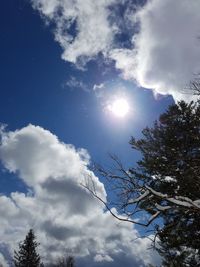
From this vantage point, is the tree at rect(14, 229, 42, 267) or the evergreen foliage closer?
the evergreen foliage

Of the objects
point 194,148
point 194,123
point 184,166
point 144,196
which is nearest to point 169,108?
point 194,123

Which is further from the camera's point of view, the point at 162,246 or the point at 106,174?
the point at 162,246

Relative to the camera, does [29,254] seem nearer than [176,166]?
No

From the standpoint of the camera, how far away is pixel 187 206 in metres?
6.67

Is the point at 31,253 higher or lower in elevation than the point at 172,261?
higher

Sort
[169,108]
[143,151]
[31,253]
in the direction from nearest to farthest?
[143,151], [169,108], [31,253]

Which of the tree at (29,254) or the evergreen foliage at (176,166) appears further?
the tree at (29,254)

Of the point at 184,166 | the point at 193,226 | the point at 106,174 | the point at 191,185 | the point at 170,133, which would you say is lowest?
the point at 106,174

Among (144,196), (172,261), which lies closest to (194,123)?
(172,261)

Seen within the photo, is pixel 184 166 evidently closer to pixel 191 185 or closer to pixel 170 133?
pixel 191 185

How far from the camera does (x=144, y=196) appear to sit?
734 centimetres

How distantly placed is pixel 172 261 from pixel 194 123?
290 inches

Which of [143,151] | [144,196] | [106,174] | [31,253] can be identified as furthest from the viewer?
[31,253]

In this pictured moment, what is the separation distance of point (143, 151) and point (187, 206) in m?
10.6
